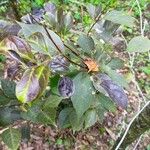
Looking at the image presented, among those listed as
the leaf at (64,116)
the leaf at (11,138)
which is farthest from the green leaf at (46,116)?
the leaf at (64,116)

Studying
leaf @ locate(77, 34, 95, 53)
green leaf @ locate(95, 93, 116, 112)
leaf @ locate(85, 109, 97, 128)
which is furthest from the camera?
leaf @ locate(85, 109, 97, 128)

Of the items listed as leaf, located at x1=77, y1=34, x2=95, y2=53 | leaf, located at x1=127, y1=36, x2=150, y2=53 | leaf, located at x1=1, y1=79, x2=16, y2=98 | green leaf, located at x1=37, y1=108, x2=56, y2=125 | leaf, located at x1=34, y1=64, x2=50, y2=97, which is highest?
leaf, located at x1=34, y1=64, x2=50, y2=97

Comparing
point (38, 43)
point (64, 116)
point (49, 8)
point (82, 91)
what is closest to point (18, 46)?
point (38, 43)

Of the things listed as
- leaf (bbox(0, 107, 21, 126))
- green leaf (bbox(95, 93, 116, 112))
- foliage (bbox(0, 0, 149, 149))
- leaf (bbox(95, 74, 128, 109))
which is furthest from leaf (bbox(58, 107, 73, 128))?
leaf (bbox(95, 74, 128, 109))

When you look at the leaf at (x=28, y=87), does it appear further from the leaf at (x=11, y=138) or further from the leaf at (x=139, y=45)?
the leaf at (x=11, y=138)

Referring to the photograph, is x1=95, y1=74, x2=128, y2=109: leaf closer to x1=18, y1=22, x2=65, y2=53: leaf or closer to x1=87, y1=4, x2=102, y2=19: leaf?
x1=18, y1=22, x2=65, y2=53: leaf

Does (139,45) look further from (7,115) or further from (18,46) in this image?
(7,115)
